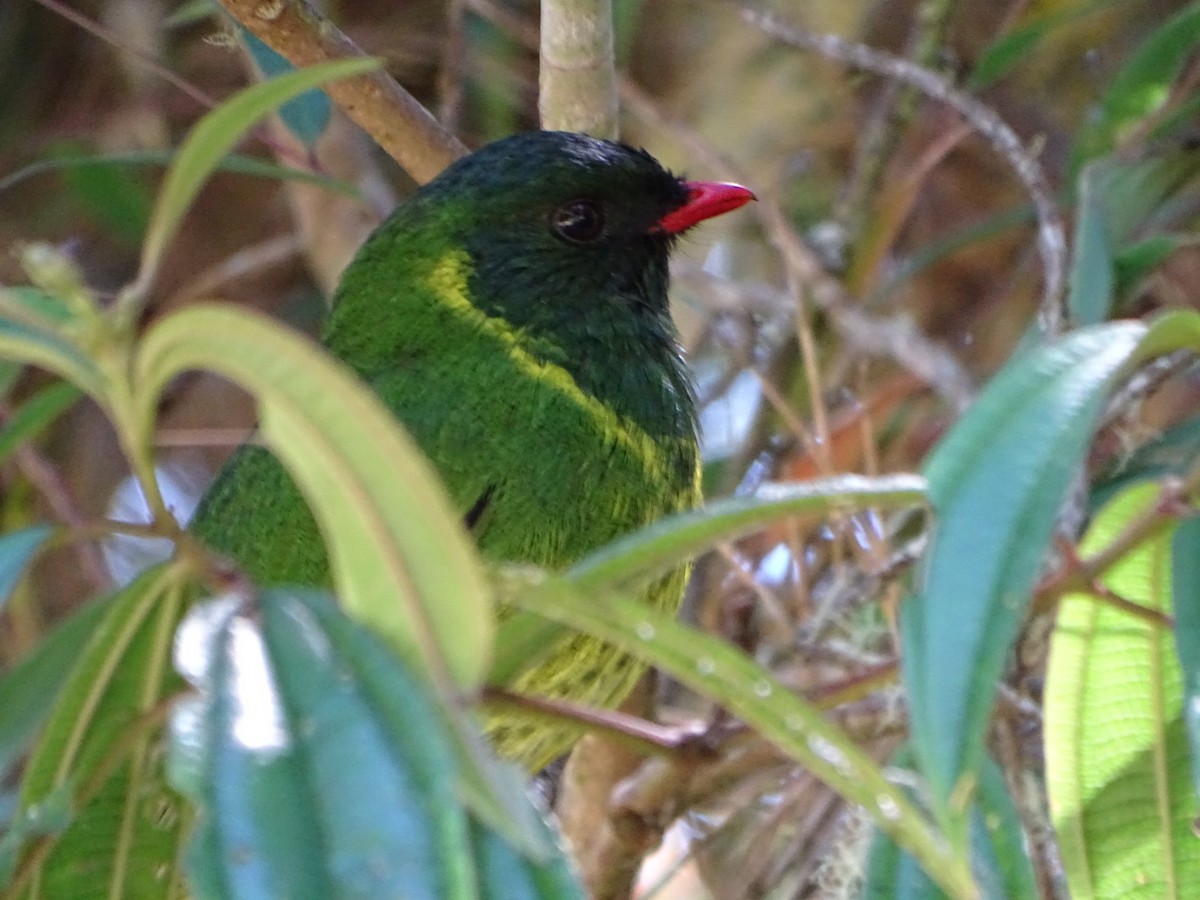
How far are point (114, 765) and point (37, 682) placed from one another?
0.09 metres

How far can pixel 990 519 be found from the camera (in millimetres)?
965

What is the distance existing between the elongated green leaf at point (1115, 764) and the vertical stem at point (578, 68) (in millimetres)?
967

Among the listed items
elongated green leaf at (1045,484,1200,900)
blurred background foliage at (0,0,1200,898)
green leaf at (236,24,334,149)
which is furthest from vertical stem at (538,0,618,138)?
elongated green leaf at (1045,484,1200,900)

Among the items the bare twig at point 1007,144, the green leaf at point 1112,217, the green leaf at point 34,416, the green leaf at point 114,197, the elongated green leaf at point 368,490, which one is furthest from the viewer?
the green leaf at point 114,197

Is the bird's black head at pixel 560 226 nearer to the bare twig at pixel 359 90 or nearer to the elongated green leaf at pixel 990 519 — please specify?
the bare twig at pixel 359 90

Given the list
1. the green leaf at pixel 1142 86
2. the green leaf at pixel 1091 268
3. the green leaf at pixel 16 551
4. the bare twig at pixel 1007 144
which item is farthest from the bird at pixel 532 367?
the green leaf at pixel 16 551

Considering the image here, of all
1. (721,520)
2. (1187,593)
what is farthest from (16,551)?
(1187,593)

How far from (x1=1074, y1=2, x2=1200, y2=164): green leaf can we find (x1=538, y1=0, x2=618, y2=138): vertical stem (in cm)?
84

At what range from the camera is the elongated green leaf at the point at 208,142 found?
97cm

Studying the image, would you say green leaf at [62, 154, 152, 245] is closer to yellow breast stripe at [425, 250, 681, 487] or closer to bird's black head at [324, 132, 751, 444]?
bird's black head at [324, 132, 751, 444]

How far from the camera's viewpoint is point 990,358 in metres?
3.40

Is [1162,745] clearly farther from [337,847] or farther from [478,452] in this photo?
[478,452]

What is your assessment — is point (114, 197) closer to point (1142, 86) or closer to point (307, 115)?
point (307, 115)

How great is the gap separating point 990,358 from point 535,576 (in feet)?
8.50
